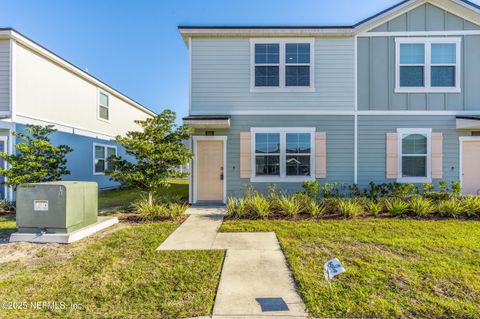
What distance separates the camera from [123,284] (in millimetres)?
3150

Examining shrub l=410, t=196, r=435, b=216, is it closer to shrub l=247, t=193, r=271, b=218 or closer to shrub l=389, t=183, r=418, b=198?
shrub l=389, t=183, r=418, b=198

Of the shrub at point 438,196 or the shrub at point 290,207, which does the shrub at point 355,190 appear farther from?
the shrub at point 290,207

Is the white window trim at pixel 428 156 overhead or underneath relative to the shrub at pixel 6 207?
overhead

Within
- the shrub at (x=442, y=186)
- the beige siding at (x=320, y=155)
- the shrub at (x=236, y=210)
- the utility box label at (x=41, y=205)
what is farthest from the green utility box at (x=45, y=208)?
the shrub at (x=442, y=186)

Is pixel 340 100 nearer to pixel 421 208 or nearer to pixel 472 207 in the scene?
pixel 421 208

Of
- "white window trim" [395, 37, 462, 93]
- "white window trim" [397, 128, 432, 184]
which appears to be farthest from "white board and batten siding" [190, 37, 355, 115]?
"white window trim" [397, 128, 432, 184]

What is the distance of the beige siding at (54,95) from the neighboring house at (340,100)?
5939mm

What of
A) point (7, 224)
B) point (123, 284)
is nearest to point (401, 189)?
point (123, 284)

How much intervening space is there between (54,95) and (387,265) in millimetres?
12630

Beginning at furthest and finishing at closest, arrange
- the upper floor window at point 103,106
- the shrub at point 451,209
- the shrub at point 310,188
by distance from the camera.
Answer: the upper floor window at point 103,106 < the shrub at point 310,188 < the shrub at point 451,209

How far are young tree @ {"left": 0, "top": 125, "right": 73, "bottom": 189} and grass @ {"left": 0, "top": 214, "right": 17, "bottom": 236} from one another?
3.01 ft

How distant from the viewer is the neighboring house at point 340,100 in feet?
26.7

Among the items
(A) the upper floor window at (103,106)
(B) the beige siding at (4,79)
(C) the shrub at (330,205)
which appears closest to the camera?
(C) the shrub at (330,205)

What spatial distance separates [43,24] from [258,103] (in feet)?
56.1
